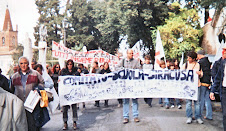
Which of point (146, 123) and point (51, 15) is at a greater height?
point (51, 15)

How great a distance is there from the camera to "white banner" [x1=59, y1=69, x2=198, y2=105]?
764cm

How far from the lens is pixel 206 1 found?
34.8 ft

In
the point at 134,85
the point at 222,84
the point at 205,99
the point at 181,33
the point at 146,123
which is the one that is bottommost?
the point at 146,123

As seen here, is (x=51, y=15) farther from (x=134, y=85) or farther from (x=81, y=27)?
(x=134, y=85)

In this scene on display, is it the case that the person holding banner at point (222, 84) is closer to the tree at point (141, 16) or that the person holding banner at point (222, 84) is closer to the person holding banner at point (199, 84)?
the person holding banner at point (199, 84)

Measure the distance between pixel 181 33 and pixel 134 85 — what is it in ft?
62.2

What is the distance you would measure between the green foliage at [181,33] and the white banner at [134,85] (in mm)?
17452

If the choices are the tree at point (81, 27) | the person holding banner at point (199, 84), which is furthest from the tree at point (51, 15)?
the person holding banner at point (199, 84)

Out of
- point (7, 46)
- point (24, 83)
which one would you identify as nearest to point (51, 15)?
point (24, 83)

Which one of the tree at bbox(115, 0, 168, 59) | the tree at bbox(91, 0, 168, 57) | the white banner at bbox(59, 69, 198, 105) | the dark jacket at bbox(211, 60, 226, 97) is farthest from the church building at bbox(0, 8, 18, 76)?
the dark jacket at bbox(211, 60, 226, 97)

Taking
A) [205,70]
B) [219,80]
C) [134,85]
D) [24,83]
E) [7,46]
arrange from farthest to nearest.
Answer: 1. [7,46]
2. [134,85]
3. [205,70]
4. [219,80]
5. [24,83]

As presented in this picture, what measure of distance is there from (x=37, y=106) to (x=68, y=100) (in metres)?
1.57

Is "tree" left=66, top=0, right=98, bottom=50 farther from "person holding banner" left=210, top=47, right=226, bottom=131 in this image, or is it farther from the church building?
the church building

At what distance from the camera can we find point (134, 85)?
25.6 feet
